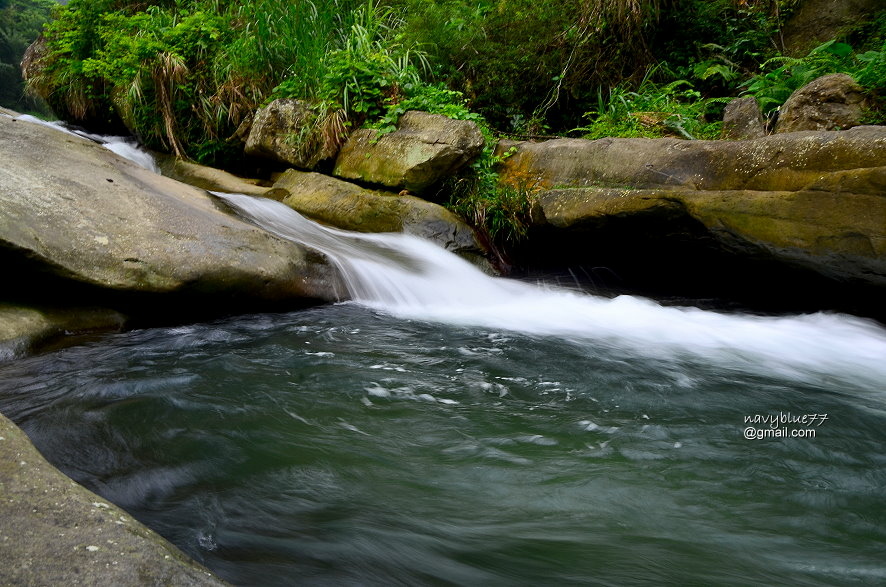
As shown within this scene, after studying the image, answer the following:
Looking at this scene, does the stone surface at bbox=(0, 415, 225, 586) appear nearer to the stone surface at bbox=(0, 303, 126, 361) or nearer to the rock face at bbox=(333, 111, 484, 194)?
the stone surface at bbox=(0, 303, 126, 361)

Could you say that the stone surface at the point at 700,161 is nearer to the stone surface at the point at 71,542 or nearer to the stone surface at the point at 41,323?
the stone surface at the point at 41,323

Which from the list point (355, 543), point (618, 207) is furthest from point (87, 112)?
point (355, 543)

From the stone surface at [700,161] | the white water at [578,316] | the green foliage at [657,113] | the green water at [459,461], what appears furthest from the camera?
the green foliage at [657,113]

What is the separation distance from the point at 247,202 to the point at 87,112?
671 centimetres

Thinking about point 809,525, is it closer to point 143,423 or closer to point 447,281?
point 143,423

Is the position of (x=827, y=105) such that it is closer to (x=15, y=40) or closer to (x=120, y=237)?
(x=120, y=237)

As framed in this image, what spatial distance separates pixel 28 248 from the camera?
357 centimetres

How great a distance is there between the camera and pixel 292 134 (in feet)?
23.7

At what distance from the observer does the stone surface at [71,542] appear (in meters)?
1.19

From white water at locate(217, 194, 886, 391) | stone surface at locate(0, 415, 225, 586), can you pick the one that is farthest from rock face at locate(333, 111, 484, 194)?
stone surface at locate(0, 415, 225, 586)

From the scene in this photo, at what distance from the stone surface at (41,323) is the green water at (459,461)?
0.55ft

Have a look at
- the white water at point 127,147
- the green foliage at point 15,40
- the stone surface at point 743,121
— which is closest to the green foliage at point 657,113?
the stone surface at point 743,121

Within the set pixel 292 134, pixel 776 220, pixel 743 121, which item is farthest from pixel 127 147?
pixel 776 220

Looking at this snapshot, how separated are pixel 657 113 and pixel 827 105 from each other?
5.91ft
